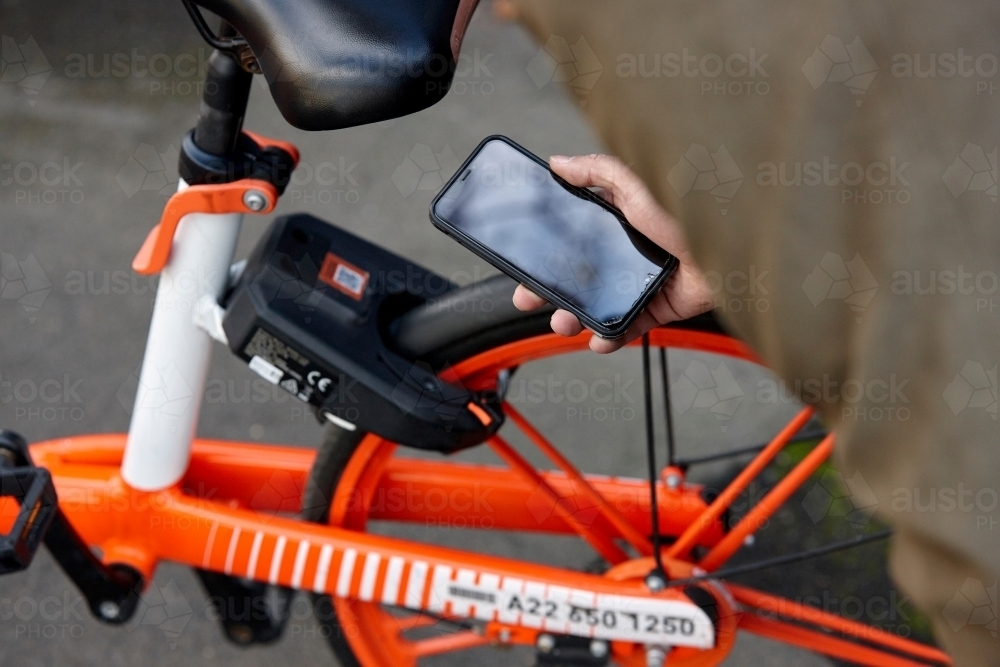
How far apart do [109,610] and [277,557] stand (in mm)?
268

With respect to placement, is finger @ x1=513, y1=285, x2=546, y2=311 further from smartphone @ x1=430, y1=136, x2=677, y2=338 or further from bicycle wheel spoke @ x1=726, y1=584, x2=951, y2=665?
bicycle wheel spoke @ x1=726, y1=584, x2=951, y2=665

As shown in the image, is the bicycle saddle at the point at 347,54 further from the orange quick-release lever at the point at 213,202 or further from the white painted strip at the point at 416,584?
the white painted strip at the point at 416,584

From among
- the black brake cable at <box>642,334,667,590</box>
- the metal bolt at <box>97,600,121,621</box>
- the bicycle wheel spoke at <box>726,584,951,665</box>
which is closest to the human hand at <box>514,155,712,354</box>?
the black brake cable at <box>642,334,667,590</box>

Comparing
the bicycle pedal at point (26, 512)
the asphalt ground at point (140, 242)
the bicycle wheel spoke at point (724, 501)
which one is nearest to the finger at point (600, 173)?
the bicycle wheel spoke at point (724, 501)

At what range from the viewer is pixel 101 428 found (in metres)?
2.07

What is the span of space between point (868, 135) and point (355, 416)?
0.83 metres

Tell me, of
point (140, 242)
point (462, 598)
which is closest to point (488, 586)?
point (462, 598)

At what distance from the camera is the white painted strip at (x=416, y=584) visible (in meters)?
1.34

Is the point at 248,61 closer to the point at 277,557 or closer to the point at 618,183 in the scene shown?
the point at 618,183

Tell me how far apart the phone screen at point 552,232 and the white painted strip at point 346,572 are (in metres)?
0.51

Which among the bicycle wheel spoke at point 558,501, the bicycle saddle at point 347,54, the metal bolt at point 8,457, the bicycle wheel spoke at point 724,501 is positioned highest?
the bicycle saddle at point 347,54

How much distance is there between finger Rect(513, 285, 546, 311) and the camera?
1066 millimetres

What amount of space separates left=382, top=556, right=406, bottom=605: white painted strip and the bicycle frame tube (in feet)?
1.01

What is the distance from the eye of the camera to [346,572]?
1.35m
